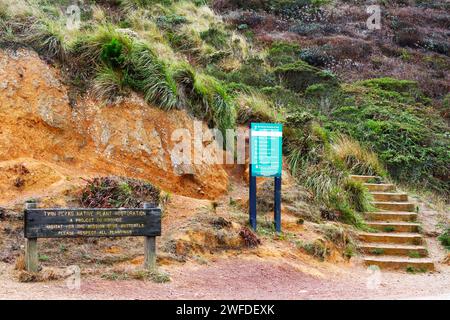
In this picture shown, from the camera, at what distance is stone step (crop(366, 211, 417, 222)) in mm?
13588

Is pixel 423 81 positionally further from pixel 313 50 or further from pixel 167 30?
pixel 167 30

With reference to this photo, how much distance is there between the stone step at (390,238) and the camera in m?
12.8

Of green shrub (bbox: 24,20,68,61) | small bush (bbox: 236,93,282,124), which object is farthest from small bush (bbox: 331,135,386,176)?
green shrub (bbox: 24,20,68,61)

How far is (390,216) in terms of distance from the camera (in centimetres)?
1365

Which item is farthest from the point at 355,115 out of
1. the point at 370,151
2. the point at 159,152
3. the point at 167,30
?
the point at 159,152

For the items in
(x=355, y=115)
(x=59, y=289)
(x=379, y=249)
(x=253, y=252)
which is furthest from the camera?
(x=355, y=115)

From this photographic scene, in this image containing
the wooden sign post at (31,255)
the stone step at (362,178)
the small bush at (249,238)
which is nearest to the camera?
the wooden sign post at (31,255)

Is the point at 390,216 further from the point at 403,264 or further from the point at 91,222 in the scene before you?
the point at 91,222

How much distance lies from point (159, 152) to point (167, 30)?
9.42m

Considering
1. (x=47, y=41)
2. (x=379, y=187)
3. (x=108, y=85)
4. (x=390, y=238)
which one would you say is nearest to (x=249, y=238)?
(x=390, y=238)

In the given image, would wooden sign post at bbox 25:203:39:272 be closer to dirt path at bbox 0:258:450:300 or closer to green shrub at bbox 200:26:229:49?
dirt path at bbox 0:258:450:300

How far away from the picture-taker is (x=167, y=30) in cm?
2059

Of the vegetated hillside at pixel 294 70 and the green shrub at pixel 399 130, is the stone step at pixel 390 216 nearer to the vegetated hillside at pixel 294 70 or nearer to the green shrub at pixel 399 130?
the vegetated hillside at pixel 294 70

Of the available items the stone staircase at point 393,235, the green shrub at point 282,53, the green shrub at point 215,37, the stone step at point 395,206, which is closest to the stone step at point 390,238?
the stone staircase at point 393,235
